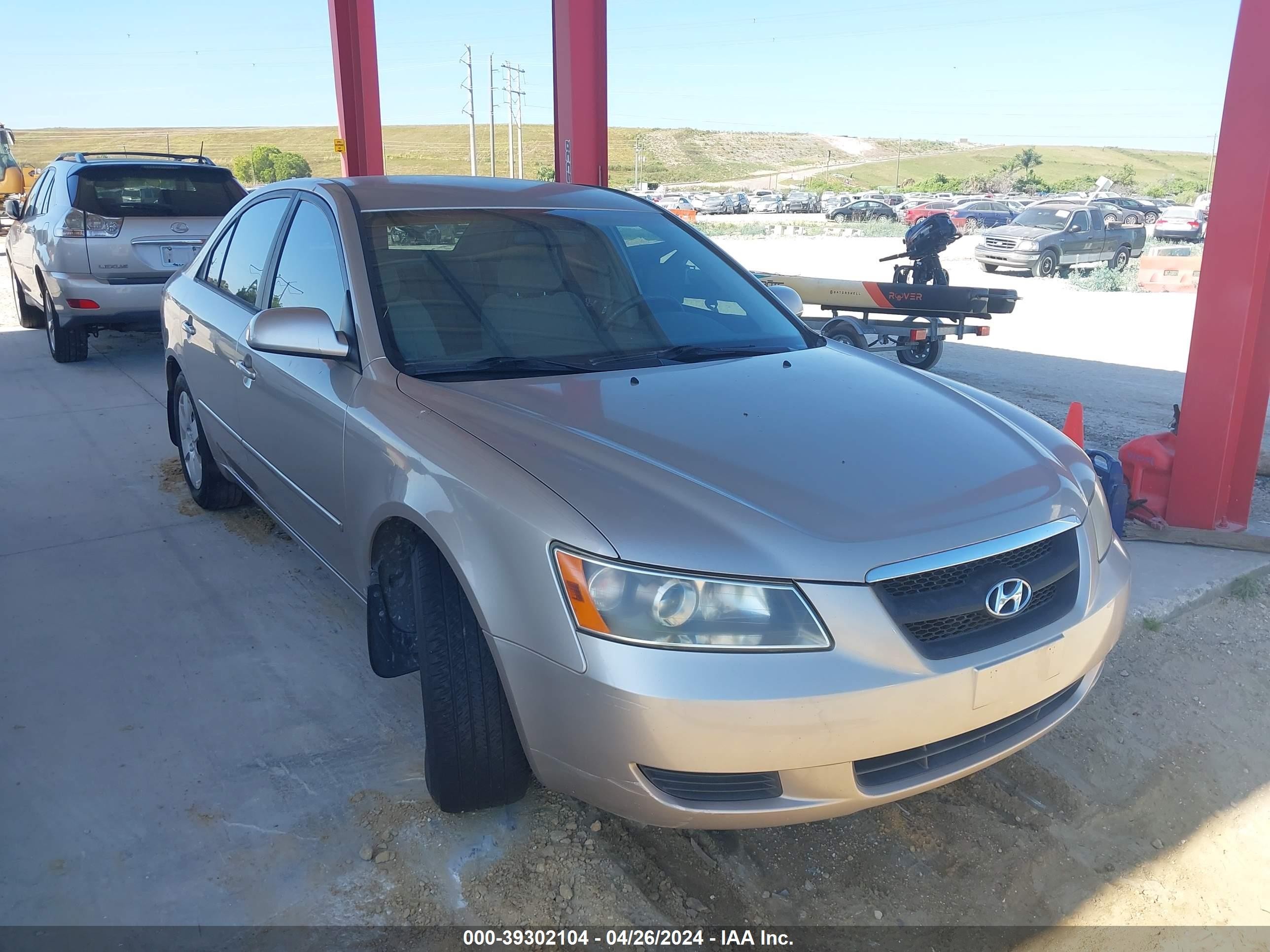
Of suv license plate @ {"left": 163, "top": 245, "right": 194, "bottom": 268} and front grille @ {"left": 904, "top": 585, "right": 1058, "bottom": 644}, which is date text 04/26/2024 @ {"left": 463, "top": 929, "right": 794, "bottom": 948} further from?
suv license plate @ {"left": 163, "top": 245, "right": 194, "bottom": 268}

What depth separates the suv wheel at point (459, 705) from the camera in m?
2.35

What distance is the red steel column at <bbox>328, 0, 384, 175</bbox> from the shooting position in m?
8.92

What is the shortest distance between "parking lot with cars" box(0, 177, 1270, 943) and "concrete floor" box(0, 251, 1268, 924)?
0.03 ft

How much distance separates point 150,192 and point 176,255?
2.01 feet

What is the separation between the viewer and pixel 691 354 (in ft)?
10.3

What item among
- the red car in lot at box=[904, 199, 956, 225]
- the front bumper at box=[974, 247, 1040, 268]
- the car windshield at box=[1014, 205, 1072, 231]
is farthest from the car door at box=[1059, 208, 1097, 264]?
the red car in lot at box=[904, 199, 956, 225]

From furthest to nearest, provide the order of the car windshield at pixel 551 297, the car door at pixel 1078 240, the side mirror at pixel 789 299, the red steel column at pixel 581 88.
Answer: the car door at pixel 1078 240, the red steel column at pixel 581 88, the side mirror at pixel 789 299, the car windshield at pixel 551 297

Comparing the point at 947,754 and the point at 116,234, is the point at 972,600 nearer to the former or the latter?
the point at 947,754

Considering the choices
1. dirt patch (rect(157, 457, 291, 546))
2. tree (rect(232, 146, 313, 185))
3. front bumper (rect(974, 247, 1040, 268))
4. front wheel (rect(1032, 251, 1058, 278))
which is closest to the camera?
dirt patch (rect(157, 457, 291, 546))

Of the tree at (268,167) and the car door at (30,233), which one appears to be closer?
the car door at (30,233)

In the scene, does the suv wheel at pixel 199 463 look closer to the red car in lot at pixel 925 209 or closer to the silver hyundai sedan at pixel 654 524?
the silver hyundai sedan at pixel 654 524

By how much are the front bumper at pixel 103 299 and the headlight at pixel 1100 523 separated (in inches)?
297

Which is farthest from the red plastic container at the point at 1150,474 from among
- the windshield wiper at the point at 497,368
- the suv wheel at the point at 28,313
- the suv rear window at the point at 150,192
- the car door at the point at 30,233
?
the suv wheel at the point at 28,313

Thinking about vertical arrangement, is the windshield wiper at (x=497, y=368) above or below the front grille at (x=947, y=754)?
above
